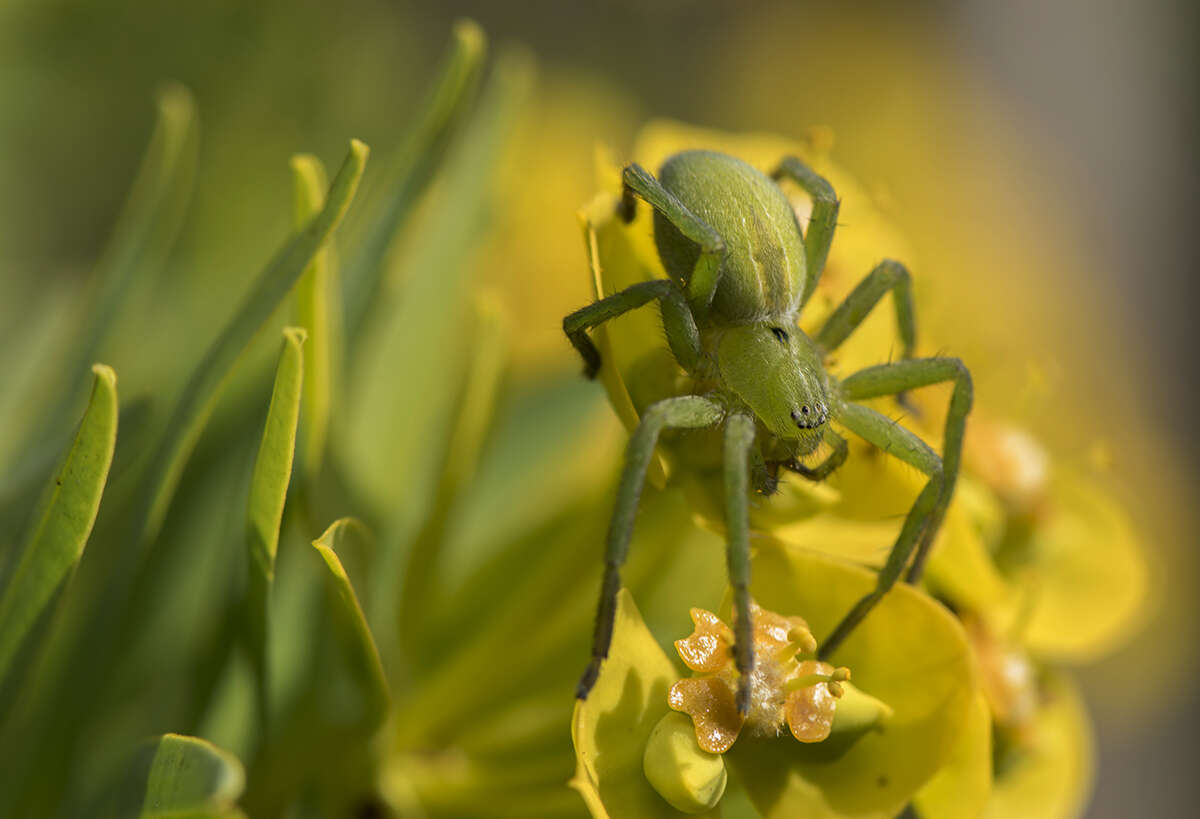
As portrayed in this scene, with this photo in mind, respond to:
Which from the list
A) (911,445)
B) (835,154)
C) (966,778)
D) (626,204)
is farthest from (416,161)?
(835,154)

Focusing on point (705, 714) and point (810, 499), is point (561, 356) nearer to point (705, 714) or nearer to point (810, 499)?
point (810, 499)

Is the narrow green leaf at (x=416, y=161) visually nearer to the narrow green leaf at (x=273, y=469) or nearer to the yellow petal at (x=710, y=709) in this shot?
the narrow green leaf at (x=273, y=469)

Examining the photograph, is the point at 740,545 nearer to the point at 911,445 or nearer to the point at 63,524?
the point at 911,445

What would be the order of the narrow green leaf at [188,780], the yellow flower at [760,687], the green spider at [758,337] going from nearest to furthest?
1. the narrow green leaf at [188,780]
2. the yellow flower at [760,687]
3. the green spider at [758,337]

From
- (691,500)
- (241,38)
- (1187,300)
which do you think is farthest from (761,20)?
(691,500)

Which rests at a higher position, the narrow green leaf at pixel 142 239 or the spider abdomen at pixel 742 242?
the spider abdomen at pixel 742 242

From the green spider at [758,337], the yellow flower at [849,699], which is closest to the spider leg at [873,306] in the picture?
the green spider at [758,337]

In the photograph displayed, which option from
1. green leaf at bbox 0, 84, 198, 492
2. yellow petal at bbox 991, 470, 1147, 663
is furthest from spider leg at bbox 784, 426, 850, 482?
green leaf at bbox 0, 84, 198, 492
